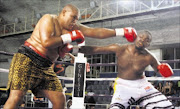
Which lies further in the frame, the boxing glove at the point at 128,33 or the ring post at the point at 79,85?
the ring post at the point at 79,85

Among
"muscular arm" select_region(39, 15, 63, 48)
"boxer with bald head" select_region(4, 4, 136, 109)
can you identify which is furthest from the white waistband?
"muscular arm" select_region(39, 15, 63, 48)

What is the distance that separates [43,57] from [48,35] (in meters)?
0.18

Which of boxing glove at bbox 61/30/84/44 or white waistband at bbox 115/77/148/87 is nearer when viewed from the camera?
boxing glove at bbox 61/30/84/44

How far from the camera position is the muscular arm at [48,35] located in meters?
1.67

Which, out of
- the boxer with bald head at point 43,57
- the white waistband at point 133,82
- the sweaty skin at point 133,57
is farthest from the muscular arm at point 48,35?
the white waistband at point 133,82

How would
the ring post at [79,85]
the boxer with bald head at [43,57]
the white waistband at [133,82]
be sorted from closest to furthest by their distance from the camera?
the boxer with bald head at [43,57], the white waistband at [133,82], the ring post at [79,85]

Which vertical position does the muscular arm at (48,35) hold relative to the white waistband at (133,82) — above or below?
above

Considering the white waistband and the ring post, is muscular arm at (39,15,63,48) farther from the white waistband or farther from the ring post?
the white waistband

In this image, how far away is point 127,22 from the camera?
812 centimetres

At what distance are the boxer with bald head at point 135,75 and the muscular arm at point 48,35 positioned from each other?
47cm

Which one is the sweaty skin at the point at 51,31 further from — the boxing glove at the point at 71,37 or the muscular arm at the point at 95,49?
the muscular arm at the point at 95,49

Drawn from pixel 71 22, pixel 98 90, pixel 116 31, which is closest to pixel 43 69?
pixel 71 22

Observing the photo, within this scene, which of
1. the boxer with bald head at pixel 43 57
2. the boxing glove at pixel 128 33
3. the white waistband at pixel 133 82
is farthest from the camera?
the white waistband at pixel 133 82

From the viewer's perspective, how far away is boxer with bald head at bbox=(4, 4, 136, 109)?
1661 millimetres
